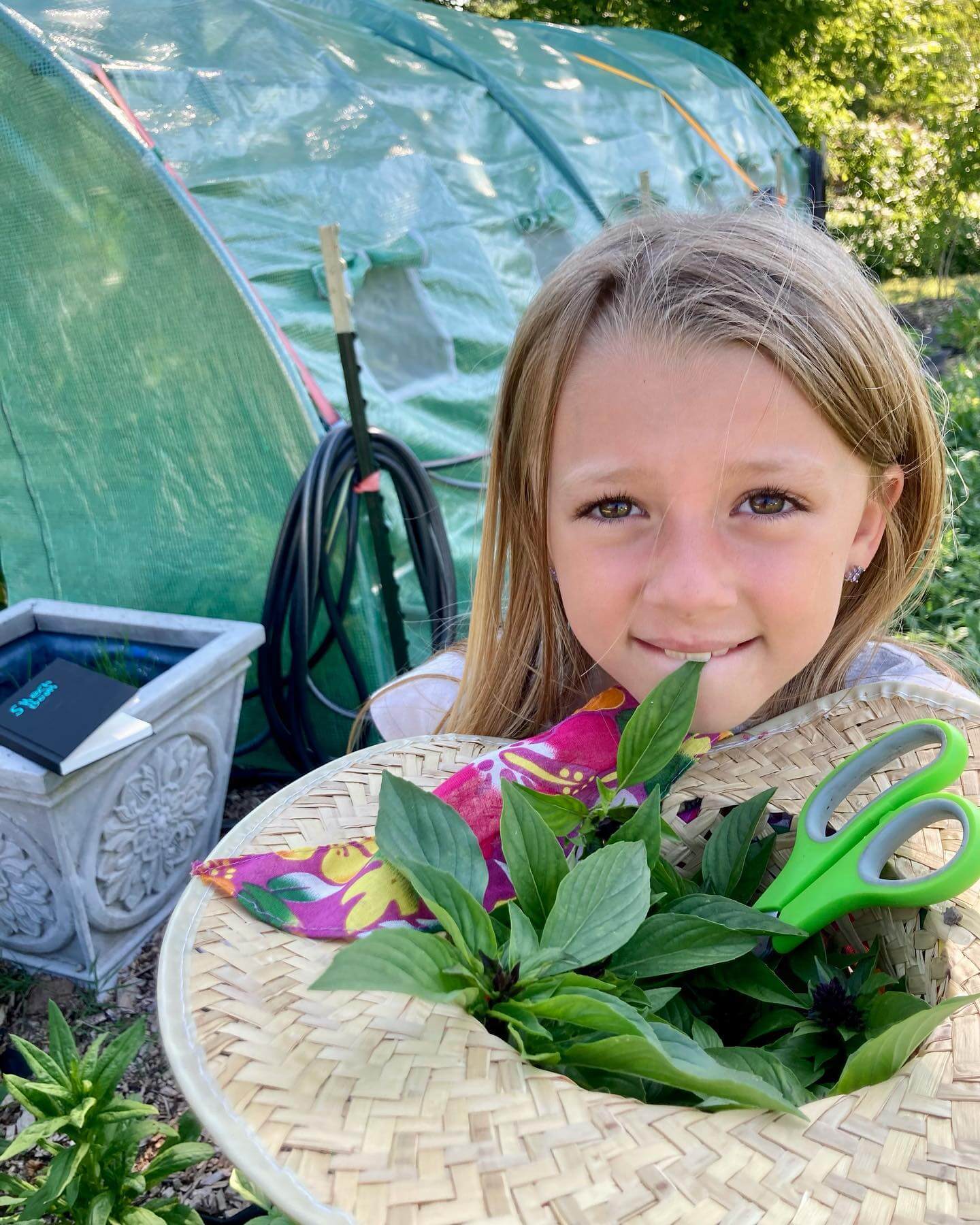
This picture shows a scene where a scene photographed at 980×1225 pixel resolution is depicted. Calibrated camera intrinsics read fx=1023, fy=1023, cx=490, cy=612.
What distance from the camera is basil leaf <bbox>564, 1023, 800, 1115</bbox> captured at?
445 mm

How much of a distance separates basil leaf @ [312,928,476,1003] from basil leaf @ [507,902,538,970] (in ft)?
0.10

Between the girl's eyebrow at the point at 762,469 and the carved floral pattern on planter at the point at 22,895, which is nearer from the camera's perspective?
the girl's eyebrow at the point at 762,469

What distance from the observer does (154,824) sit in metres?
1.95

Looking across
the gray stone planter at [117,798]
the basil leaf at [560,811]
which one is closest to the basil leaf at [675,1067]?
the basil leaf at [560,811]

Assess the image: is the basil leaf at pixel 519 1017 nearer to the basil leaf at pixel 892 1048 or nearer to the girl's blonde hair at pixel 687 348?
the basil leaf at pixel 892 1048

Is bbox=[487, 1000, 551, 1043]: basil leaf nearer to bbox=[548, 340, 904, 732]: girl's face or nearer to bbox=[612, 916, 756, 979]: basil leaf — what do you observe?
bbox=[612, 916, 756, 979]: basil leaf

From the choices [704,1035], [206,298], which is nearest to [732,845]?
[704,1035]

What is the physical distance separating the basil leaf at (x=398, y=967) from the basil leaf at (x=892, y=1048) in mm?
191

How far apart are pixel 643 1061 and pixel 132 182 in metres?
2.35

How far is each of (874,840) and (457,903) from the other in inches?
Answer: 10.6

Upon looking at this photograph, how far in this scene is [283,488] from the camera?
7.95ft

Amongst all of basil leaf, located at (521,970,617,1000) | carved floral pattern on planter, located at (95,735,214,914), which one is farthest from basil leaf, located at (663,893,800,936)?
carved floral pattern on planter, located at (95,735,214,914)

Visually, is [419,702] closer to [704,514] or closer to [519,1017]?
[704,514]

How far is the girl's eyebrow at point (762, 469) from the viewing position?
0.74 metres
